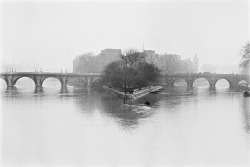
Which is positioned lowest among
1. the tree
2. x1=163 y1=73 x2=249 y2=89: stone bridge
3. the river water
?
the river water

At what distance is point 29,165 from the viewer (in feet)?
56.2

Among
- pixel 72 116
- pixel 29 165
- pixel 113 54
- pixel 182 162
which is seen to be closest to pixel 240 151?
pixel 182 162

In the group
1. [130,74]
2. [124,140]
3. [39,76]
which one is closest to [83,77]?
[39,76]

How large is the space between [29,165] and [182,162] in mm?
8073

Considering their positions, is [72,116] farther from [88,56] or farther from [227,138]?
[88,56]

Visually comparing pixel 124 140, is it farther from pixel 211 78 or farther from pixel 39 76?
pixel 211 78

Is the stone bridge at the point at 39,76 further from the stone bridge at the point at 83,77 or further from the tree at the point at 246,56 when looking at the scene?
the tree at the point at 246,56

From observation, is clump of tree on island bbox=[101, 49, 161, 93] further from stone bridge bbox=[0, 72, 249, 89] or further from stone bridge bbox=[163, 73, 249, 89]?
stone bridge bbox=[0, 72, 249, 89]

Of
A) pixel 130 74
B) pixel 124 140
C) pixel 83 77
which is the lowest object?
pixel 124 140

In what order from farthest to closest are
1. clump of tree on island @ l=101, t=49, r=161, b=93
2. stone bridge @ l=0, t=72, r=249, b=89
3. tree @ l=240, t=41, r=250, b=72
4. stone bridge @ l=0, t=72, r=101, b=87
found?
1. stone bridge @ l=0, t=72, r=249, b=89
2. stone bridge @ l=0, t=72, r=101, b=87
3. tree @ l=240, t=41, r=250, b=72
4. clump of tree on island @ l=101, t=49, r=161, b=93

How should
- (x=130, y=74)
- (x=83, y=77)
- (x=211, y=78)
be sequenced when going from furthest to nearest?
1. (x=211, y=78)
2. (x=83, y=77)
3. (x=130, y=74)

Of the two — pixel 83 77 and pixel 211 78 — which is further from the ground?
pixel 83 77

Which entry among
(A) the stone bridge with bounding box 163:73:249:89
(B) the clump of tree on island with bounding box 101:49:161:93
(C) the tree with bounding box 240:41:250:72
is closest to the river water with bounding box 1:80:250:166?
(B) the clump of tree on island with bounding box 101:49:161:93

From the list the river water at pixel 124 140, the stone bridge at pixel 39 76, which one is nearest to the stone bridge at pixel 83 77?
the stone bridge at pixel 39 76
